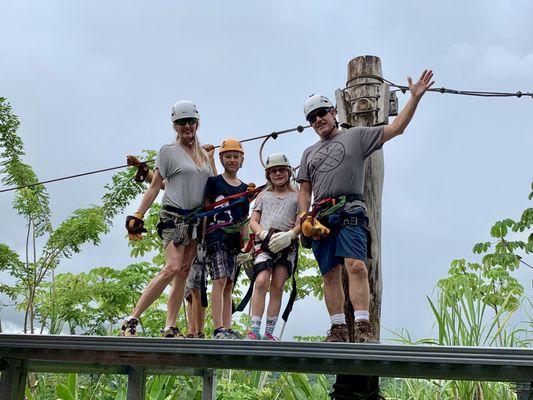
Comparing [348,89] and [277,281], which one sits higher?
[348,89]

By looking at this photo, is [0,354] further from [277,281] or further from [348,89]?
[348,89]

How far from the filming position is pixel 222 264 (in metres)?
5.13

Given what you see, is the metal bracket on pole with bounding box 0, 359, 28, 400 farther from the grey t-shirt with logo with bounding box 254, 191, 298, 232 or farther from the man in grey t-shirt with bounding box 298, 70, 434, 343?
the man in grey t-shirt with bounding box 298, 70, 434, 343

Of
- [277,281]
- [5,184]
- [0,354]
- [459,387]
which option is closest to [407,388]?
[459,387]

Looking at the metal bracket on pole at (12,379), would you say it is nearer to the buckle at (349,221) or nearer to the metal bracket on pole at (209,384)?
the metal bracket on pole at (209,384)

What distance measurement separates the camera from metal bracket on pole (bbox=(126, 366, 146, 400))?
482 centimetres

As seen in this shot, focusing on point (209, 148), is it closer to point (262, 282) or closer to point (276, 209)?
point (276, 209)

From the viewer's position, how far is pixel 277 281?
5.08m

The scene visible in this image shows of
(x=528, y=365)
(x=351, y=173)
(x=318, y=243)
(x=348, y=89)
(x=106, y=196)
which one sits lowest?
(x=528, y=365)

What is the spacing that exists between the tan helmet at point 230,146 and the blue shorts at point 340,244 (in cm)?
110

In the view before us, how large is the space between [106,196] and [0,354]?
233 inches

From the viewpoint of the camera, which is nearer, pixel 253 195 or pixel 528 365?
pixel 528 365

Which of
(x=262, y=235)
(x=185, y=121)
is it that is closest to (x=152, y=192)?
(x=185, y=121)

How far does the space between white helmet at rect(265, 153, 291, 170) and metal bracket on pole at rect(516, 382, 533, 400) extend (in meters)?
2.30
